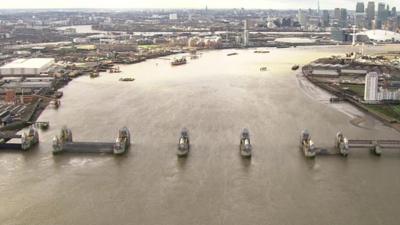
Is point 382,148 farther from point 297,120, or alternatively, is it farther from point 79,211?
point 79,211

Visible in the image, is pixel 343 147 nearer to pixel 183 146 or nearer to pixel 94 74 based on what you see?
pixel 183 146

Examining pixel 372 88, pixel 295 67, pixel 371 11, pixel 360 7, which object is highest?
pixel 360 7

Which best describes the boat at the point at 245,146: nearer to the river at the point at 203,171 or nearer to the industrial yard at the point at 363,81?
the river at the point at 203,171

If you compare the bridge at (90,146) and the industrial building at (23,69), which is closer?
the bridge at (90,146)

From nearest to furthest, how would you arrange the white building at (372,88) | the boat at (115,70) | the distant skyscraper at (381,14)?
1. the white building at (372,88)
2. the boat at (115,70)
3. the distant skyscraper at (381,14)

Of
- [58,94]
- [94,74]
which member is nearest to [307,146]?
[58,94]

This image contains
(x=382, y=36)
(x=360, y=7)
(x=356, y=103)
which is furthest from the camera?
(x=360, y=7)

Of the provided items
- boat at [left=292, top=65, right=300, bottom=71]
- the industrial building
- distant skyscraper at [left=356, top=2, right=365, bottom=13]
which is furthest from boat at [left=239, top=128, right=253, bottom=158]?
distant skyscraper at [left=356, top=2, right=365, bottom=13]

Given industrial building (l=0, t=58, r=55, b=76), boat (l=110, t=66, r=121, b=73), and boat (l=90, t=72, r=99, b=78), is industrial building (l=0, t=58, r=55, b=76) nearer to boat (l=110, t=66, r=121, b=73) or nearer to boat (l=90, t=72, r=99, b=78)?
boat (l=90, t=72, r=99, b=78)

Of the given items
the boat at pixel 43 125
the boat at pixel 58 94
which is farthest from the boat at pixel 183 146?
the boat at pixel 58 94
